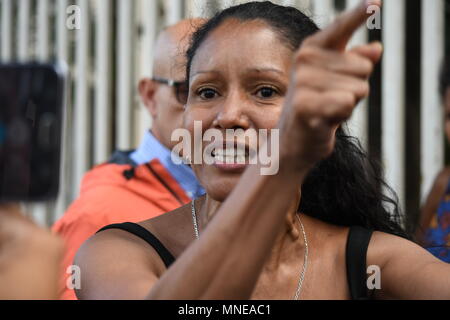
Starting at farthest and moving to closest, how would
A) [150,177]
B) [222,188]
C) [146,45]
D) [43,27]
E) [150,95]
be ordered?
[43,27]
[146,45]
[150,95]
[150,177]
[222,188]

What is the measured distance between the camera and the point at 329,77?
3.17 ft

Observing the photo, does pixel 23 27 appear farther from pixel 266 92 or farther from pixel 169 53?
pixel 266 92

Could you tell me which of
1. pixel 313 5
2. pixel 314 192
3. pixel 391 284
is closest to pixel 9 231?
pixel 391 284

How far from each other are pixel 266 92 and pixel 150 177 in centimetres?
129

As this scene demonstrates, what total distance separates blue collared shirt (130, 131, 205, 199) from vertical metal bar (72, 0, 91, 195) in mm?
1367

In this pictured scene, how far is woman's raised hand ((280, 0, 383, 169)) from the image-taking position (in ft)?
3.13

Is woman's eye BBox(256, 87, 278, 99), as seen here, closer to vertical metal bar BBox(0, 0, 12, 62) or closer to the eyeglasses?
the eyeglasses

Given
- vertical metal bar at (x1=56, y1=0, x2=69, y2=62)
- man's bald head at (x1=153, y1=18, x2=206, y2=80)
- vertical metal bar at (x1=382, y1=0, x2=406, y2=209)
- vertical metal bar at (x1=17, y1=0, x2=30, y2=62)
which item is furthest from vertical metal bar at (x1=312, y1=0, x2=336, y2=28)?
vertical metal bar at (x1=17, y1=0, x2=30, y2=62)

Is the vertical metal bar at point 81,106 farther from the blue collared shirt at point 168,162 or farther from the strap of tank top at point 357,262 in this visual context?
the strap of tank top at point 357,262

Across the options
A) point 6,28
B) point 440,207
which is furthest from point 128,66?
point 440,207

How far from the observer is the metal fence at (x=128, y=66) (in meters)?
3.39

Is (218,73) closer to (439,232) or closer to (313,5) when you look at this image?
(439,232)

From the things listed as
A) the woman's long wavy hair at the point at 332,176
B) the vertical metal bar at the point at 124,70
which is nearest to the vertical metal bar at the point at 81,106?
the vertical metal bar at the point at 124,70
